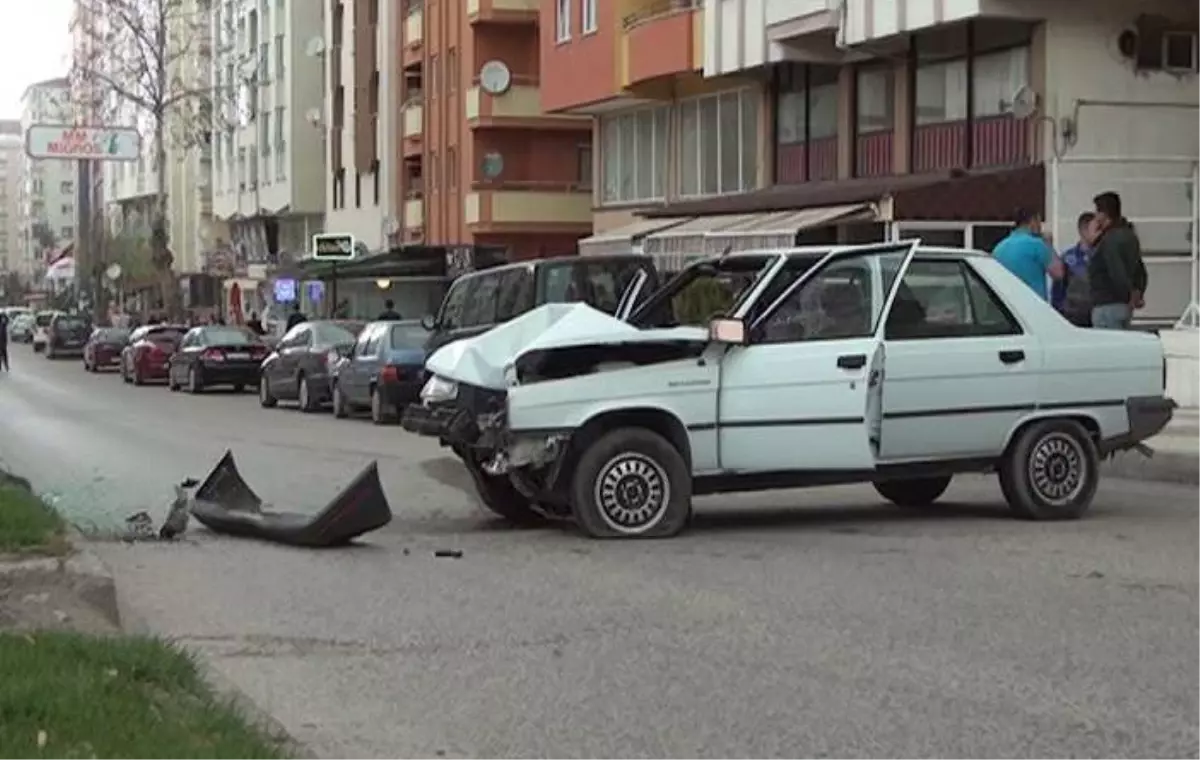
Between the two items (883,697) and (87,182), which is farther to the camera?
(87,182)

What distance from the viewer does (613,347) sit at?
11.6 meters

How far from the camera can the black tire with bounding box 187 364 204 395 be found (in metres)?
38.5

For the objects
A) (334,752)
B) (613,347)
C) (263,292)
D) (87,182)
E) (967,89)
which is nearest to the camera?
(334,752)

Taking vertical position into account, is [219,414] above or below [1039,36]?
below

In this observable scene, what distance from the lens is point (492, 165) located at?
49000 mm

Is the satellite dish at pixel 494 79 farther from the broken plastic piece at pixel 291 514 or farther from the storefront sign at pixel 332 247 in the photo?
the broken plastic piece at pixel 291 514

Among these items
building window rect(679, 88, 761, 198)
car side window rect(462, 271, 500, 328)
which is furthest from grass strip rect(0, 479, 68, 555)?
building window rect(679, 88, 761, 198)

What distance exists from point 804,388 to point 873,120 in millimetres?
18078

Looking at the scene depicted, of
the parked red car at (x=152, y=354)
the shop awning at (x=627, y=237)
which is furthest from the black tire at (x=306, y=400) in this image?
the parked red car at (x=152, y=354)

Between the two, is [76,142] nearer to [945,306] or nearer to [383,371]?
[383,371]

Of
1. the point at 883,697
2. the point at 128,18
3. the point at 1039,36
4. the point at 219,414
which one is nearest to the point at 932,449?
the point at 883,697

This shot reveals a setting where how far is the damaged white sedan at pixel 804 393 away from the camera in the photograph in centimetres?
1162

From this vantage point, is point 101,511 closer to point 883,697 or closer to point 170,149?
point 883,697

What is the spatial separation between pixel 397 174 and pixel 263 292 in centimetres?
1324
